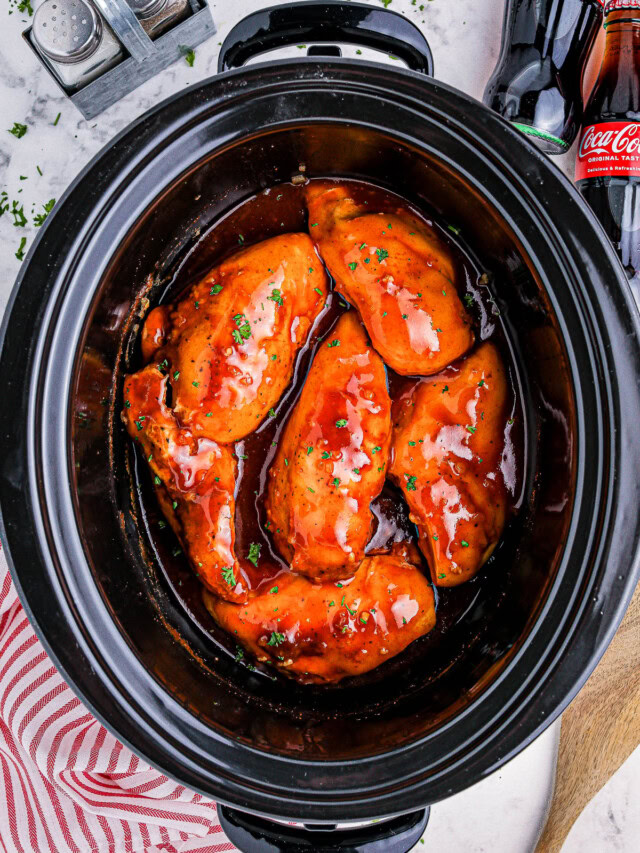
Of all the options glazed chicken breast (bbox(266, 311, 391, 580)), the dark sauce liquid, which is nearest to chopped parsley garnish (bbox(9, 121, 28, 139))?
the dark sauce liquid

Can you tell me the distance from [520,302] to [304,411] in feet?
2.13

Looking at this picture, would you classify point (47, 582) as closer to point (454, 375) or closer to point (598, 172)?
point (454, 375)

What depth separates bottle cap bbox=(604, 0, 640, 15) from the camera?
80.0 inches

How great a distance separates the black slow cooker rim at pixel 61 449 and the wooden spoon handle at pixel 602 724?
2.42 feet

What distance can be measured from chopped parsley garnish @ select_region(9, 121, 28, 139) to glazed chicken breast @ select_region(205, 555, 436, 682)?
1.62 metres

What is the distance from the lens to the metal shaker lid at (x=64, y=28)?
1.95 metres

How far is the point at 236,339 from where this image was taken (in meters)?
1.76

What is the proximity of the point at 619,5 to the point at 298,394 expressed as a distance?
1.50 metres

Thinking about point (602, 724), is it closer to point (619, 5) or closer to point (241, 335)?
point (241, 335)

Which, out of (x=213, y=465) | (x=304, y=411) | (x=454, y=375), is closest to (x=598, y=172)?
(x=454, y=375)

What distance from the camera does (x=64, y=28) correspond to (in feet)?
6.46

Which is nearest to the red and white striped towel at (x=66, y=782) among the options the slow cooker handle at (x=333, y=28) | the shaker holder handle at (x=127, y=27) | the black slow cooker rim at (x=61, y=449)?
the black slow cooker rim at (x=61, y=449)

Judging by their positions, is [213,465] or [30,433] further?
[213,465]

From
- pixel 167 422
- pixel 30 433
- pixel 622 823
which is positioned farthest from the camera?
pixel 622 823
